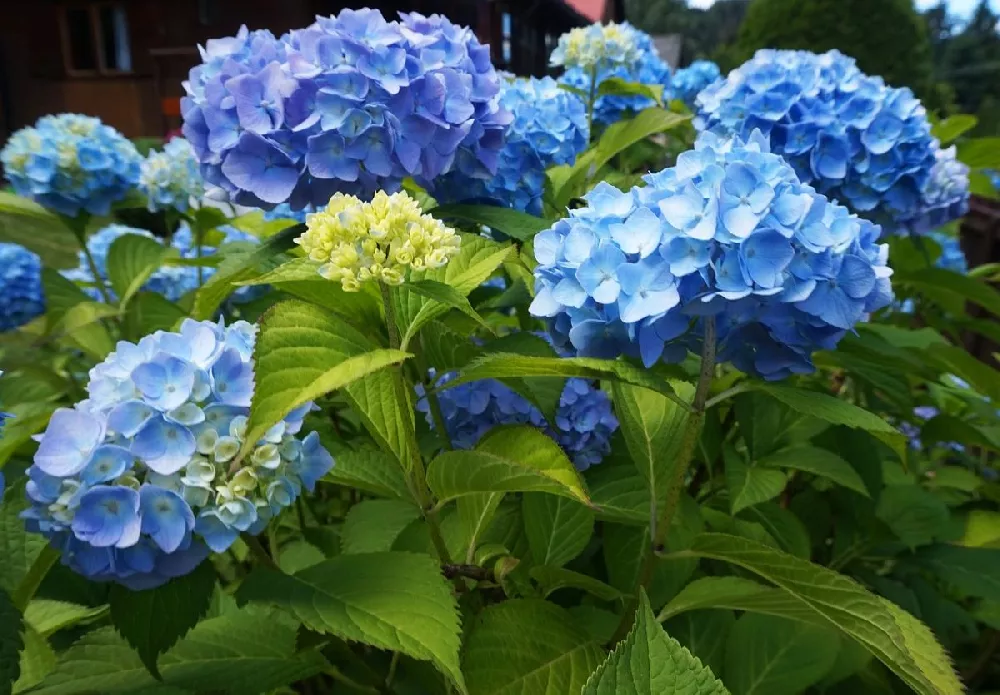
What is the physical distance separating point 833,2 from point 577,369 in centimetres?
1816

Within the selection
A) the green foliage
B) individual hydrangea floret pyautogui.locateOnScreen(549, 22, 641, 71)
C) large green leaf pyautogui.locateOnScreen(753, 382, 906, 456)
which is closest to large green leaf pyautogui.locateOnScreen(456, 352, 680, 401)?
large green leaf pyautogui.locateOnScreen(753, 382, 906, 456)

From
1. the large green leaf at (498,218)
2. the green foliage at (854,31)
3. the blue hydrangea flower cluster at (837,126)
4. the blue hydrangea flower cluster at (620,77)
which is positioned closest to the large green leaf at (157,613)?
the large green leaf at (498,218)

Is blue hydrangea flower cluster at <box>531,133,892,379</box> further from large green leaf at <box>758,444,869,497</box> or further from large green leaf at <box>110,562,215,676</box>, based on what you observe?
large green leaf at <box>110,562,215,676</box>

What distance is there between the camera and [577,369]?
88 centimetres

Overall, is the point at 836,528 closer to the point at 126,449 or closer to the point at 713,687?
the point at 713,687

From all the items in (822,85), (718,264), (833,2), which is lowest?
(718,264)

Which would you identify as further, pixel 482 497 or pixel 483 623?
pixel 482 497

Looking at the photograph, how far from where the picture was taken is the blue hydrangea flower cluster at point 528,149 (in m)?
1.44

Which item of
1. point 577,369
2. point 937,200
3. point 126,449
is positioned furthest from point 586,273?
point 937,200

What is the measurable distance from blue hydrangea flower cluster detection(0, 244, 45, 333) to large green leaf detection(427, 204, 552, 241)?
205cm

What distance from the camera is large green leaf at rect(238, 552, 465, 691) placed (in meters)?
0.83

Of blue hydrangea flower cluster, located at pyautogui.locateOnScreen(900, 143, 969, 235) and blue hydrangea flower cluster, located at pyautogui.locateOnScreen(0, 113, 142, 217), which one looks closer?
blue hydrangea flower cluster, located at pyautogui.locateOnScreen(900, 143, 969, 235)

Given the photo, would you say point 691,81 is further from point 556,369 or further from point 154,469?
point 154,469

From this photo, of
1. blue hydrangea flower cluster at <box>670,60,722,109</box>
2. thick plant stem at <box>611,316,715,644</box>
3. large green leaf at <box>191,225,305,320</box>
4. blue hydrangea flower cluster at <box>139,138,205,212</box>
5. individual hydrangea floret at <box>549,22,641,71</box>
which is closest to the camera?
thick plant stem at <box>611,316,715,644</box>
